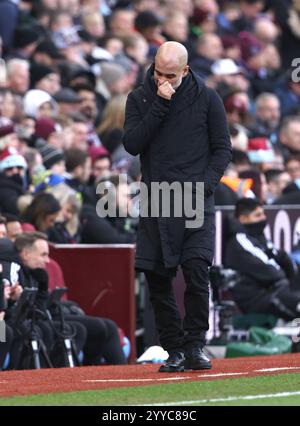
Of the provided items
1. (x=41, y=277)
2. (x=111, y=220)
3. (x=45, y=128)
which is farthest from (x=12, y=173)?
(x=41, y=277)

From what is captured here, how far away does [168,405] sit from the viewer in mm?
8617

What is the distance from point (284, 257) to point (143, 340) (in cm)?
181

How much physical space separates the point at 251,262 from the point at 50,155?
2324mm

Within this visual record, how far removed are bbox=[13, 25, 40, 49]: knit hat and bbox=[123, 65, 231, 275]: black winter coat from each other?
944cm

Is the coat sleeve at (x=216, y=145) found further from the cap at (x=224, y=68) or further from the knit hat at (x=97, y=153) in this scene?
the cap at (x=224, y=68)

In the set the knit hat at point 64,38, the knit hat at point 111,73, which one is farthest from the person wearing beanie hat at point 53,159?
the knit hat at point 64,38

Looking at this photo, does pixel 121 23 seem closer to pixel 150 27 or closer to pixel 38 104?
pixel 150 27

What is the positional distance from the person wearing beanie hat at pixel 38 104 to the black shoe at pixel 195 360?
738cm

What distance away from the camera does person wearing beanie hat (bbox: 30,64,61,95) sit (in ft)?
60.8

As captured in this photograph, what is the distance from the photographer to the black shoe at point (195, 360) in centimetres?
1064

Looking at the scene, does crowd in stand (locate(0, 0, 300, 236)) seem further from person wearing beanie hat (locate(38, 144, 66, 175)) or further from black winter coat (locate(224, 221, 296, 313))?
black winter coat (locate(224, 221, 296, 313))

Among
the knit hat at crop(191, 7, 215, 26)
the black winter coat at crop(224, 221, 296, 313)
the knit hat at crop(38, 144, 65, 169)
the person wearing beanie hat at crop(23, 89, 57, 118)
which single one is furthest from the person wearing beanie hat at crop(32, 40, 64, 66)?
the knit hat at crop(191, 7, 215, 26)
